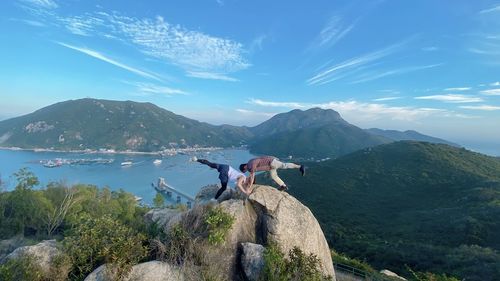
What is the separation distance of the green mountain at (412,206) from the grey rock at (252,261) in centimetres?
2193

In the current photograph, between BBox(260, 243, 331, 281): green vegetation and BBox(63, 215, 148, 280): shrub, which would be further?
BBox(260, 243, 331, 281): green vegetation

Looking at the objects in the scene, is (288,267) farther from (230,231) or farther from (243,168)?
(243,168)

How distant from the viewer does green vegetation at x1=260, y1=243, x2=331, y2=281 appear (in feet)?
23.5

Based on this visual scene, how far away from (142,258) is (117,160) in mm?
163159

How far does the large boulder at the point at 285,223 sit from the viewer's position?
848cm

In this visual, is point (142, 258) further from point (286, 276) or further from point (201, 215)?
point (286, 276)

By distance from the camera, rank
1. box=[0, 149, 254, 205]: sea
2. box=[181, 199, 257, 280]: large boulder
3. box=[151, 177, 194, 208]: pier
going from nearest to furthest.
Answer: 1. box=[181, 199, 257, 280]: large boulder
2. box=[151, 177, 194, 208]: pier
3. box=[0, 149, 254, 205]: sea

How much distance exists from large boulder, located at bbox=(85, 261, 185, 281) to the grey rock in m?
1.60

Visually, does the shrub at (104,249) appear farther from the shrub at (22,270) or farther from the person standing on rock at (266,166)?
the person standing on rock at (266,166)

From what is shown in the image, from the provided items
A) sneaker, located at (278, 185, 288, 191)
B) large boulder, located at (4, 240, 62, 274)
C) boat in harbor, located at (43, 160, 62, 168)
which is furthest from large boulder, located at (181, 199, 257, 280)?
boat in harbor, located at (43, 160, 62, 168)

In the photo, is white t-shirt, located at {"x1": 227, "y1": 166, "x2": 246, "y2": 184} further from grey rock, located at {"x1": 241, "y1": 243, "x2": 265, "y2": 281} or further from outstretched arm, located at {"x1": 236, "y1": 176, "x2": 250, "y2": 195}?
grey rock, located at {"x1": 241, "y1": 243, "x2": 265, "y2": 281}

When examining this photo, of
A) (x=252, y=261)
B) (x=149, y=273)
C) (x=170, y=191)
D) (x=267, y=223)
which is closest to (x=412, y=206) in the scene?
(x=267, y=223)

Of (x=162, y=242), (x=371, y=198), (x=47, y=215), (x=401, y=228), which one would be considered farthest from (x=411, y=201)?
(x=162, y=242)

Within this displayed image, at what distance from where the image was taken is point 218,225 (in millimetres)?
7789
